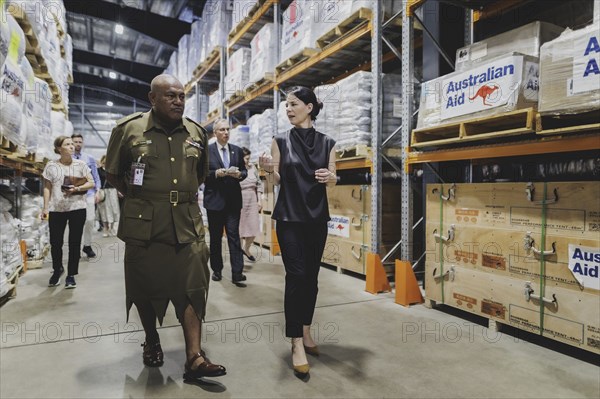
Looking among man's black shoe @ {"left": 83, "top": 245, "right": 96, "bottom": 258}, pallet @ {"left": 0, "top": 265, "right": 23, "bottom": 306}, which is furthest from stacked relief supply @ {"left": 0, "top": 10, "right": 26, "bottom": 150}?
man's black shoe @ {"left": 83, "top": 245, "right": 96, "bottom": 258}

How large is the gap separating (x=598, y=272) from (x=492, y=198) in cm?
91

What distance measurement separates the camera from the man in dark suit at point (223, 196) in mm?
4652

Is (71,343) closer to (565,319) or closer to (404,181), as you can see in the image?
(404,181)

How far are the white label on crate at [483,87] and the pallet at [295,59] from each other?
2.55 m

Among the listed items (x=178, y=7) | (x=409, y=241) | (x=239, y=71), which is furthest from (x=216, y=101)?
(x=409, y=241)

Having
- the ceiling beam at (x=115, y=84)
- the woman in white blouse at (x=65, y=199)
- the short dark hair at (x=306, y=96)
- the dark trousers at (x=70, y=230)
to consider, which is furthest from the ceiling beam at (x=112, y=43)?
the short dark hair at (x=306, y=96)

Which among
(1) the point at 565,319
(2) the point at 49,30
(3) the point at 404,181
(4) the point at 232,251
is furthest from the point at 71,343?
(2) the point at 49,30

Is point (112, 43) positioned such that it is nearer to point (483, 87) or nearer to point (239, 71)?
point (239, 71)

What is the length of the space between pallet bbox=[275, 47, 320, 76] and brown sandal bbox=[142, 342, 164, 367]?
4363 millimetres

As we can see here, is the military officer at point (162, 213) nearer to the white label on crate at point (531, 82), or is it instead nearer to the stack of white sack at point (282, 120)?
the white label on crate at point (531, 82)

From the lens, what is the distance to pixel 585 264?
2.61 m

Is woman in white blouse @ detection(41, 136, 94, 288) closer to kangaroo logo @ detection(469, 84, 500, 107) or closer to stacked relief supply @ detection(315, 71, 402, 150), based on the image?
stacked relief supply @ detection(315, 71, 402, 150)

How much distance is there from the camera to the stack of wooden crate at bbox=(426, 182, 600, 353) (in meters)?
2.64

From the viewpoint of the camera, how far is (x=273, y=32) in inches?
271
